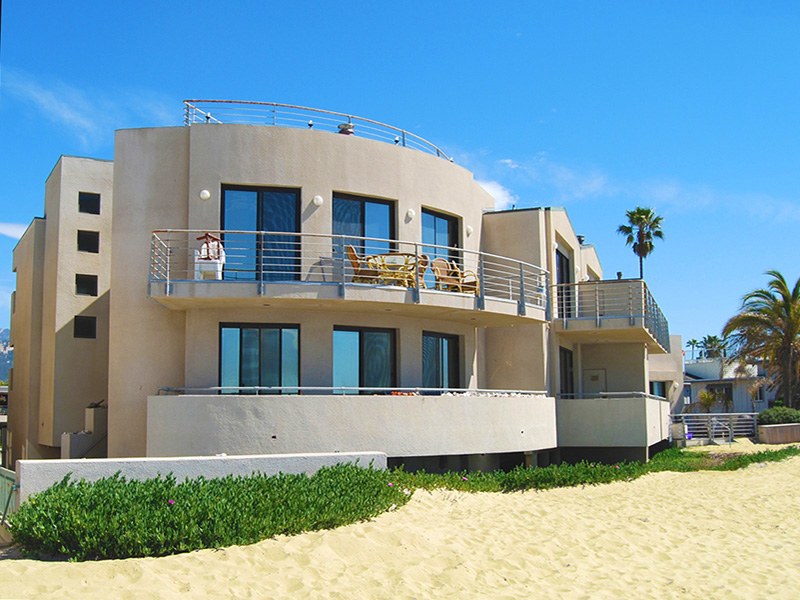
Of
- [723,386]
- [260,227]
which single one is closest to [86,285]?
[260,227]

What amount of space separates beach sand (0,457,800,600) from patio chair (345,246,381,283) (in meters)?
5.17

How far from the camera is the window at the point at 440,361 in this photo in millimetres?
20688

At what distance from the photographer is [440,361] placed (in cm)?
2123

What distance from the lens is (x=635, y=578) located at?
1146cm

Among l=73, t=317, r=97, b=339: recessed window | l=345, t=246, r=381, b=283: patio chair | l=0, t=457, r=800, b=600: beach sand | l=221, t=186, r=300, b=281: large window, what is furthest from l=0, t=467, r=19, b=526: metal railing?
l=73, t=317, r=97, b=339: recessed window

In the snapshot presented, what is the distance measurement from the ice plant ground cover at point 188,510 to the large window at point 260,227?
599 centimetres

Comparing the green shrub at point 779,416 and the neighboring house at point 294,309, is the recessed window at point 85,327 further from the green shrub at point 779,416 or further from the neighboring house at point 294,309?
the green shrub at point 779,416

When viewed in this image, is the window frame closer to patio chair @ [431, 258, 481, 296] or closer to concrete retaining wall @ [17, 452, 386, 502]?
patio chair @ [431, 258, 481, 296]

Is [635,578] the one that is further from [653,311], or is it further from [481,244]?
[653,311]

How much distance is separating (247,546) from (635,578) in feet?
17.7

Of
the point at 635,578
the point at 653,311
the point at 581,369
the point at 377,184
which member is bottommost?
the point at 635,578

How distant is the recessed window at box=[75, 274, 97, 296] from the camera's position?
71.4ft

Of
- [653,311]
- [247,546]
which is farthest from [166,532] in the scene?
[653,311]

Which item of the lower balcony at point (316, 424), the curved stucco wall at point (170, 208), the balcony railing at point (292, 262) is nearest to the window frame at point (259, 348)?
the curved stucco wall at point (170, 208)
